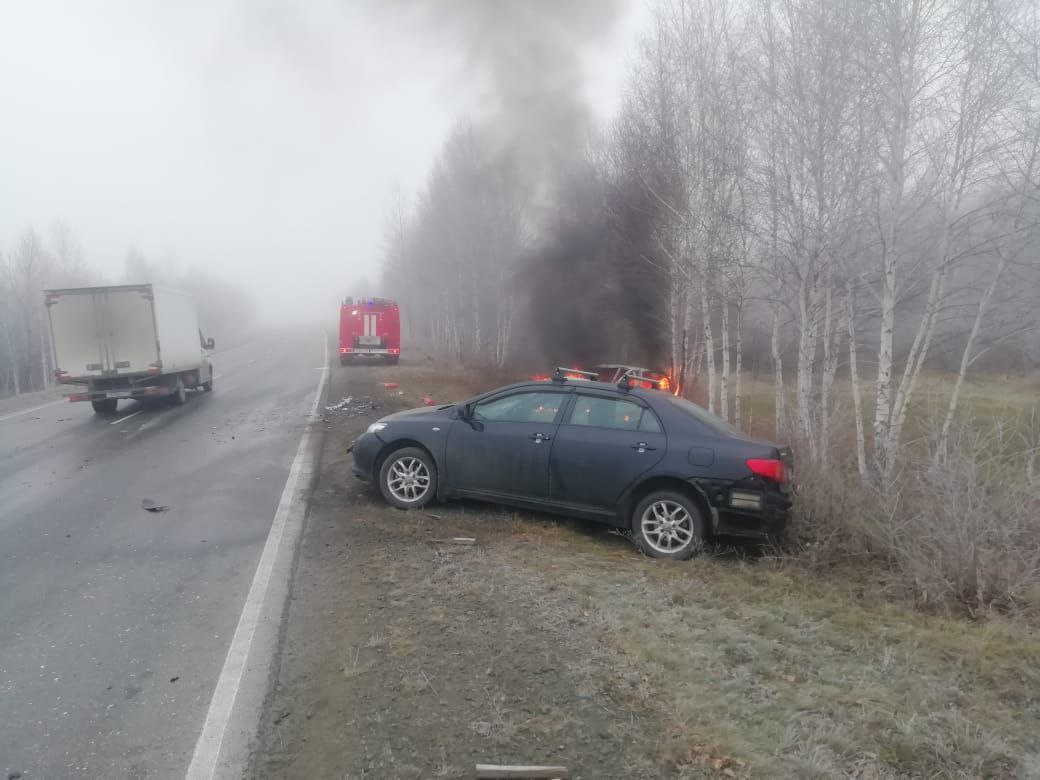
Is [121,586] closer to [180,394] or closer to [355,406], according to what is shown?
[355,406]

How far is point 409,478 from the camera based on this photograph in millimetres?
5898

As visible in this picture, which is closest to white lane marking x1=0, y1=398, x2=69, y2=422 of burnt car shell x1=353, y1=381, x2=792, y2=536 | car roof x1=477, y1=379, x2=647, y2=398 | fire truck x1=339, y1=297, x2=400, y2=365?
fire truck x1=339, y1=297, x2=400, y2=365

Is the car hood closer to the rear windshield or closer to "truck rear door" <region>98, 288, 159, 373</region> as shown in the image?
the rear windshield

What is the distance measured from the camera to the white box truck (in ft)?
37.5

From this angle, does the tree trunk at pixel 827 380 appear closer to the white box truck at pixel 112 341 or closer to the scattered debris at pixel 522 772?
the scattered debris at pixel 522 772

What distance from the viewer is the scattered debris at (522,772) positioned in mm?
2359

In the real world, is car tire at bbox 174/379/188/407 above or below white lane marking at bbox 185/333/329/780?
above

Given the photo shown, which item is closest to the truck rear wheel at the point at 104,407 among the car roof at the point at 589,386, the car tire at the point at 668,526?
the car roof at the point at 589,386

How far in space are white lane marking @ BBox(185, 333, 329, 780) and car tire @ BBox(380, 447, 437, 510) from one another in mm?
964

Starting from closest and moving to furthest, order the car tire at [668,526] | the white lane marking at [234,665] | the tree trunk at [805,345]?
the white lane marking at [234,665] < the car tire at [668,526] < the tree trunk at [805,345]

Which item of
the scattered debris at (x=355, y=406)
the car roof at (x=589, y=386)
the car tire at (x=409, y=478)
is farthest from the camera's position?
the scattered debris at (x=355, y=406)

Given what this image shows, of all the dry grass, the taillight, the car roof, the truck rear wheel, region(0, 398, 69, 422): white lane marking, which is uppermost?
the car roof

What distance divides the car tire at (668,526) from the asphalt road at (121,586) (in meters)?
2.93

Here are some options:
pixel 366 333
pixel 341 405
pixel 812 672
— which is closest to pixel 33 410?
pixel 341 405
